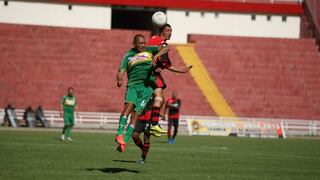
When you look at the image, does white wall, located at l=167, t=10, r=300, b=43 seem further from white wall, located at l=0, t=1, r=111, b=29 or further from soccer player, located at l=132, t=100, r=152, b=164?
soccer player, located at l=132, t=100, r=152, b=164

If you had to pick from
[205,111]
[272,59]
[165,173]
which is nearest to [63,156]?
[165,173]

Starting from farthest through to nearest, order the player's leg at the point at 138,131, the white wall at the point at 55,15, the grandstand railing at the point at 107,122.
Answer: the white wall at the point at 55,15
the grandstand railing at the point at 107,122
the player's leg at the point at 138,131

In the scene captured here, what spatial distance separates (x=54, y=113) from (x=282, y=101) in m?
14.4

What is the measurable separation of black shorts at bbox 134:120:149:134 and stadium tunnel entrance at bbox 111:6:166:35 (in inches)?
1682

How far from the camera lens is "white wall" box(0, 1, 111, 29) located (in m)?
58.8


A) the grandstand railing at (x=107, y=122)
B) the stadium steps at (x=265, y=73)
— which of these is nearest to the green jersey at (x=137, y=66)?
the grandstand railing at (x=107, y=122)

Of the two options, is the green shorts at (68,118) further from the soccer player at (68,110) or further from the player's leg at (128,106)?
the player's leg at (128,106)

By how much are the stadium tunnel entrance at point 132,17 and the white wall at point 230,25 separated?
60.8 inches

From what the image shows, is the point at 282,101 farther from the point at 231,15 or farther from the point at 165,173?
the point at 165,173

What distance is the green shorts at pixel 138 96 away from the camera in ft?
52.0

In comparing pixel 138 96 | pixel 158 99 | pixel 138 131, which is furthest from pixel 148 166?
pixel 138 96

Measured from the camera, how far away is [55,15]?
2334 inches

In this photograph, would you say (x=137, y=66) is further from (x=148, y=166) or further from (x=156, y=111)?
(x=148, y=166)

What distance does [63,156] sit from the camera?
64.2 ft
